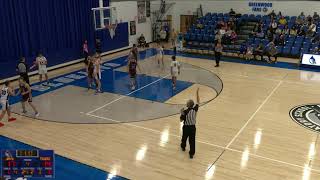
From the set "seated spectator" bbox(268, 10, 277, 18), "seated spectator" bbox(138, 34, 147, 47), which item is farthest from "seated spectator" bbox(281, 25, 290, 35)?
"seated spectator" bbox(138, 34, 147, 47)

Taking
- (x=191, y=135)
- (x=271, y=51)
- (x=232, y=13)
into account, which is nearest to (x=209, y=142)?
(x=191, y=135)

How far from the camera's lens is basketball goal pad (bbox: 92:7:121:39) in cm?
2147

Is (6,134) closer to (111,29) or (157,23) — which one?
(111,29)

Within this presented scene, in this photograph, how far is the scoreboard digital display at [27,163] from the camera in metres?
6.81

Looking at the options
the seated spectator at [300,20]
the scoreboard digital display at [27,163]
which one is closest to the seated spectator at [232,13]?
the seated spectator at [300,20]

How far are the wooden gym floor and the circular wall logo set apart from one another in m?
0.30

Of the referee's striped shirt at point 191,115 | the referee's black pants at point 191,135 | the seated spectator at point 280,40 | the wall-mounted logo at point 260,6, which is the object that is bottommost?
the referee's black pants at point 191,135

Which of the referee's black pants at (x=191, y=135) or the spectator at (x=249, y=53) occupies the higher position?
the spectator at (x=249, y=53)

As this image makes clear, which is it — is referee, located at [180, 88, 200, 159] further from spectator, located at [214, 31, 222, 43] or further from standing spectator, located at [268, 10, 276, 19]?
standing spectator, located at [268, 10, 276, 19]

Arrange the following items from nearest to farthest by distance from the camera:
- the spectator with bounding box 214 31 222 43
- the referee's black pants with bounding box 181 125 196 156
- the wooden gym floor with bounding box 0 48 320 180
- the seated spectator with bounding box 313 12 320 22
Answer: the wooden gym floor with bounding box 0 48 320 180, the referee's black pants with bounding box 181 125 196 156, the spectator with bounding box 214 31 222 43, the seated spectator with bounding box 313 12 320 22

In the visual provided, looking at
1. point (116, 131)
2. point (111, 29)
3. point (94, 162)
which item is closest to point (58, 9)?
point (111, 29)

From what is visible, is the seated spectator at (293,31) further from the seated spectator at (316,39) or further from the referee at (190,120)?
the referee at (190,120)

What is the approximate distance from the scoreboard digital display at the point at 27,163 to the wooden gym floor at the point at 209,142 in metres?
2.19

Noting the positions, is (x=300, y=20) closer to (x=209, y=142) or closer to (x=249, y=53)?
(x=249, y=53)
